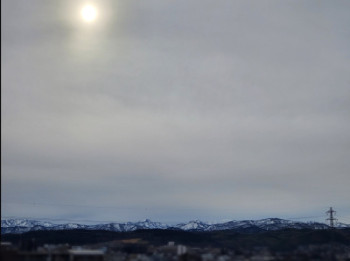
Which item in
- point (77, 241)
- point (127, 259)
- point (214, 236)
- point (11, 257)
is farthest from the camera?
point (214, 236)

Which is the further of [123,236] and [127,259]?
[123,236]

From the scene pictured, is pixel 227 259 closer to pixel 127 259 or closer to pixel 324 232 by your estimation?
pixel 127 259

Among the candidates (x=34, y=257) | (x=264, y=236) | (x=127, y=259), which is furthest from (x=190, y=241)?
(x=34, y=257)

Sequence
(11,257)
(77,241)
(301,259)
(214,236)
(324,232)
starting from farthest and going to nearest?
(214,236)
(324,232)
(77,241)
(301,259)
(11,257)

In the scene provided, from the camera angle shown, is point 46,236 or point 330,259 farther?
point 46,236

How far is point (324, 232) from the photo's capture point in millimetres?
86562

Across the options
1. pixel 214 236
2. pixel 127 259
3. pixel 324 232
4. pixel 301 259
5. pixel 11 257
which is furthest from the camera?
pixel 214 236

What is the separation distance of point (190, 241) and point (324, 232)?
22.9 meters

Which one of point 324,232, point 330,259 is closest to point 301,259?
point 330,259

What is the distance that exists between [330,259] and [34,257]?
2549 cm

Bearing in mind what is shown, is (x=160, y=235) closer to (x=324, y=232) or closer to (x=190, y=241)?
(x=190, y=241)

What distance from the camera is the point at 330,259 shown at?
4644 centimetres

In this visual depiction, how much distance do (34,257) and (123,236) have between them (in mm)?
49300

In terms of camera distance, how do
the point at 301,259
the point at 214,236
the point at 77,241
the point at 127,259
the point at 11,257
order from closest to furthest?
the point at 11,257
the point at 301,259
the point at 127,259
the point at 77,241
the point at 214,236
